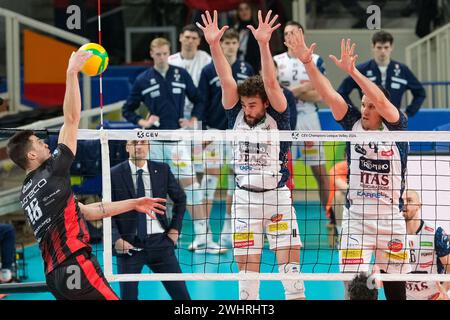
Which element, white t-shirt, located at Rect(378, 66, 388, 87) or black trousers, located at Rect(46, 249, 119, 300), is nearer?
black trousers, located at Rect(46, 249, 119, 300)

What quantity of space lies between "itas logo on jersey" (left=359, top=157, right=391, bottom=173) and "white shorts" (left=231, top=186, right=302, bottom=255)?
2.08 feet

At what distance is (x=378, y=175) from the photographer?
8055 mm

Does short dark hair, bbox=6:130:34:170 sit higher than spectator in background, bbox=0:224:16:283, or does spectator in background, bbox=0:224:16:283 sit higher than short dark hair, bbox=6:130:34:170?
short dark hair, bbox=6:130:34:170

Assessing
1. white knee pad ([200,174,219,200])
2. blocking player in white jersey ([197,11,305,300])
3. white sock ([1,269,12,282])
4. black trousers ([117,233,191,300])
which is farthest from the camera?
white knee pad ([200,174,219,200])

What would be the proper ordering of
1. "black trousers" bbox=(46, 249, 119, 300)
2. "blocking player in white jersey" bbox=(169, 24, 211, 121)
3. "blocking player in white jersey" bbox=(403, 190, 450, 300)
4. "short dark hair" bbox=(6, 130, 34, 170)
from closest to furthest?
"black trousers" bbox=(46, 249, 119, 300), "short dark hair" bbox=(6, 130, 34, 170), "blocking player in white jersey" bbox=(403, 190, 450, 300), "blocking player in white jersey" bbox=(169, 24, 211, 121)

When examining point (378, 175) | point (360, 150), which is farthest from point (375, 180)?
point (360, 150)

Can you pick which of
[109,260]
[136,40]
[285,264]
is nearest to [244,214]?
[285,264]

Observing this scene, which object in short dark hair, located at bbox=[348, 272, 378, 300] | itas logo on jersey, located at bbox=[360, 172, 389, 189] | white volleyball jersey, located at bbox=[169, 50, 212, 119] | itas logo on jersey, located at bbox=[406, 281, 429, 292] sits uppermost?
white volleyball jersey, located at bbox=[169, 50, 212, 119]

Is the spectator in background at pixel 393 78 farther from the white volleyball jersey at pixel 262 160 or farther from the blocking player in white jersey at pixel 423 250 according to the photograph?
the white volleyball jersey at pixel 262 160

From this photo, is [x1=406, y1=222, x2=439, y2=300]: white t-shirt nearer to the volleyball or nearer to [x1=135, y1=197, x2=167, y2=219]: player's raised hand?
[x1=135, y1=197, x2=167, y2=219]: player's raised hand

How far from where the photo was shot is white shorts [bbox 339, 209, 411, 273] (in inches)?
318

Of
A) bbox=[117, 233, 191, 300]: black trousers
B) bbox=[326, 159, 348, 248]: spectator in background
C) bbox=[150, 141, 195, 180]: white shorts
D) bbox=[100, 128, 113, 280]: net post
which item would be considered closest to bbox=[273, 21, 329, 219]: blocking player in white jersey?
bbox=[326, 159, 348, 248]: spectator in background

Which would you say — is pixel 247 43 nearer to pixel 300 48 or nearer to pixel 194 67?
pixel 194 67
